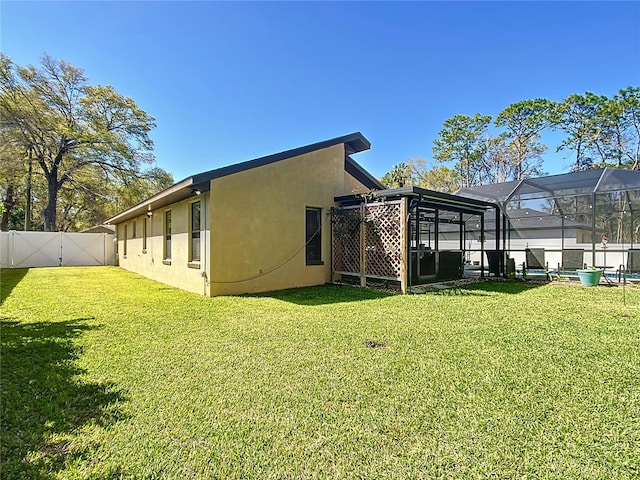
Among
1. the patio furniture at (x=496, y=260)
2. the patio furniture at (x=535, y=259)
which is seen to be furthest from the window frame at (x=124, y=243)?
the patio furniture at (x=535, y=259)

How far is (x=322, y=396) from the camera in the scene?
2865 millimetres

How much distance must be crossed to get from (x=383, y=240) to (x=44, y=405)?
25.1 ft

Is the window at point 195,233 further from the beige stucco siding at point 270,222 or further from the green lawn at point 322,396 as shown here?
the green lawn at point 322,396

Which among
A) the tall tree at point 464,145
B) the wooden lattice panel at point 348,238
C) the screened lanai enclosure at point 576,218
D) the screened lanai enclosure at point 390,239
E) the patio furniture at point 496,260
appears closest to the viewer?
the screened lanai enclosure at point 390,239

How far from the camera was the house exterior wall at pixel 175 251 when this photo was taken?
817 centimetres

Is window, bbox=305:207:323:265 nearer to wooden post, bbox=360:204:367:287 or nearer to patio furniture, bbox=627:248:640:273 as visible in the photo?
wooden post, bbox=360:204:367:287

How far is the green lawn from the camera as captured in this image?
80.2 inches

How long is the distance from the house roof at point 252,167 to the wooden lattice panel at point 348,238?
7.45ft

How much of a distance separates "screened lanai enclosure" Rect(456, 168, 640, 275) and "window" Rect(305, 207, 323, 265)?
6.91m

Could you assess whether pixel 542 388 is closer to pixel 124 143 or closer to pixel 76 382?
pixel 76 382

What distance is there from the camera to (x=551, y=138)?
25391 millimetres

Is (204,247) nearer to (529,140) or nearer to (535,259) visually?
(535,259)

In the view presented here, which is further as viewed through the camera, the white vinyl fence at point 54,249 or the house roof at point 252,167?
the white vinyl fence at point 54,249

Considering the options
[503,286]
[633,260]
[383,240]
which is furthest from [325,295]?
[633,260]
